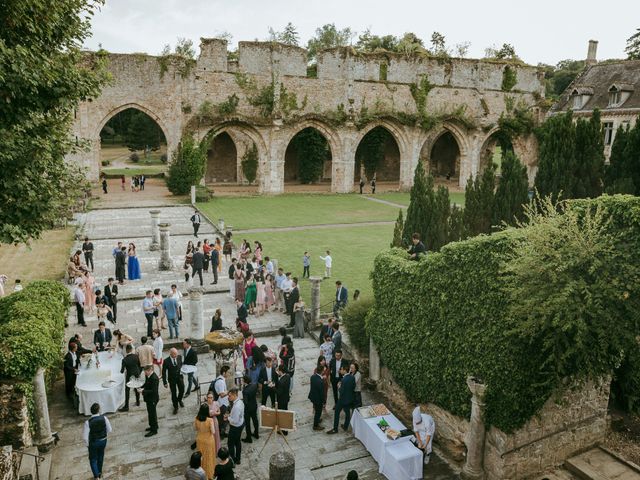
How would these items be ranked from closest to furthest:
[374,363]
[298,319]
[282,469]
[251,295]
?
[282,469] → [374,363] → [298,319] → [251,295]

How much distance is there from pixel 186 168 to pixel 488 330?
1112 inches

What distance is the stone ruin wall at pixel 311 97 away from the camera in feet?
112

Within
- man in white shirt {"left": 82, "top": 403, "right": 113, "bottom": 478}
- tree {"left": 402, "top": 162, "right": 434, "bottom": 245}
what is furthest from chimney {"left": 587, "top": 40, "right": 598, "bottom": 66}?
man in white shirt {"left": 82, "top": 403, "right": 113, "bottom": 478}

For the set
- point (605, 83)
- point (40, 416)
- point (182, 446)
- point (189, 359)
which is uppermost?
point (605, 83)

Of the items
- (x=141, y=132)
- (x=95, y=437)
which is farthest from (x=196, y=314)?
(x=141, y=132)

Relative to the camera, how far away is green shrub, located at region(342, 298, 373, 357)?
11.6 metres

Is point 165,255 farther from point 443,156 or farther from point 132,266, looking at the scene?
point 443,156

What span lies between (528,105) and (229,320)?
38233 mm

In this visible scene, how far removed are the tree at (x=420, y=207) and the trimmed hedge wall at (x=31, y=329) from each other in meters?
8.85

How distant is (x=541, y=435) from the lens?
8.26 meters

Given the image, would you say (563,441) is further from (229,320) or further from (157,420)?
(229,320)

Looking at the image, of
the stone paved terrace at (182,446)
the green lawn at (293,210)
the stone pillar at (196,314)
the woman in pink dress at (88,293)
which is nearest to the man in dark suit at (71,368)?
the stone paved terrace at (182,446)

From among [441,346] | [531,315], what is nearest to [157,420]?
[441,346]

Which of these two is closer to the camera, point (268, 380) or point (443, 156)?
point (268, 380)
